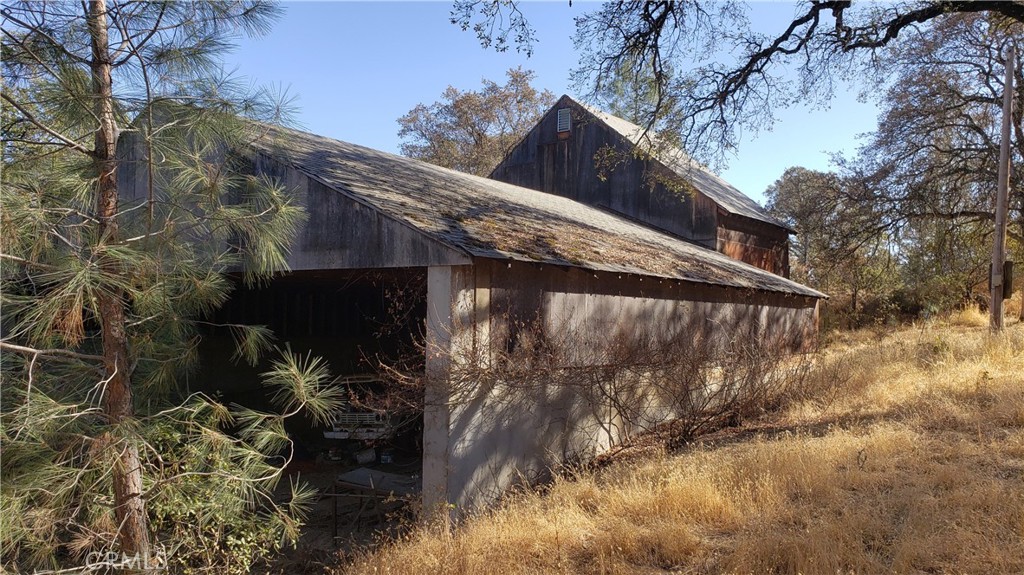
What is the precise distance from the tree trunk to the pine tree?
0.05ft

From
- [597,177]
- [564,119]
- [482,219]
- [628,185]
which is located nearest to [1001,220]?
[628,185]

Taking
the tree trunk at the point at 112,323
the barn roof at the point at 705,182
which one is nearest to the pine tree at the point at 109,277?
the tree trunk at the point at 112,323

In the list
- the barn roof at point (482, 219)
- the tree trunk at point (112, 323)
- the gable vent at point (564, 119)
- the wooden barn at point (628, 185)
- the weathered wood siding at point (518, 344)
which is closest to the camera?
the tree trunk at point (112, 323)

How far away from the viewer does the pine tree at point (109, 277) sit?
14.3 feet

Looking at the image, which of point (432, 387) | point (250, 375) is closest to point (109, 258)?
point (432, 387)

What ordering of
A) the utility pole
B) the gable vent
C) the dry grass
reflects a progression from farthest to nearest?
1. the gable vent
2. the utility pole
3. the dry grass

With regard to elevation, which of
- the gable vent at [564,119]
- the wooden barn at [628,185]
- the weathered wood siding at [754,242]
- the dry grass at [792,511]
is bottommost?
the dry grass at [792,511]

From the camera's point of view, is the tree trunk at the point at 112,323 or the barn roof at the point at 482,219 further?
the barn roof at the point at 482,219

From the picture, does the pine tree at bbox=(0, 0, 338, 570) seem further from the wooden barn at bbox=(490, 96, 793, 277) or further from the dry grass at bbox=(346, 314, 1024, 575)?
the wooden barn at bbox=(490, 96, 793, 277)

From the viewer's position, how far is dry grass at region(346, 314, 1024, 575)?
4.82 metres

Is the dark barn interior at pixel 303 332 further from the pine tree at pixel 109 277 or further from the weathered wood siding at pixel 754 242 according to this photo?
the weathered wood siding at pixel 754 242

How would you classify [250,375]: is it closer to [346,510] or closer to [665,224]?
[346,510]

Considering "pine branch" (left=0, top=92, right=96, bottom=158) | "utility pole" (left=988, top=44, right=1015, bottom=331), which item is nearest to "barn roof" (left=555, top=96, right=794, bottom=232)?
"utility pole" (left=988, top=44, right=1015, bottom=331)

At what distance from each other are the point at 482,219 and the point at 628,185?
1083 cm
